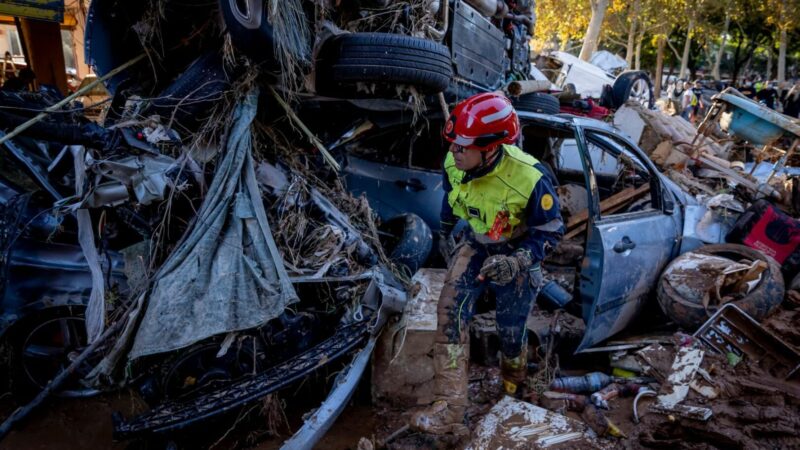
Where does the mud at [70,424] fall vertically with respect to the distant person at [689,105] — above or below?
Result: below

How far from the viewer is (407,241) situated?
3.93m

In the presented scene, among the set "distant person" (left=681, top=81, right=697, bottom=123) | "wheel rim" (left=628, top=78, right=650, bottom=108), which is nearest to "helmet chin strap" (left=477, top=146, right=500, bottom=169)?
"wheel rim" (left=628, top=78, right=650, bottom=108)

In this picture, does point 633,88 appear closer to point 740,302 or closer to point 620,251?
point 740,302

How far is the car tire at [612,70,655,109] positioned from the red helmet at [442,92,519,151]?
29.6ft

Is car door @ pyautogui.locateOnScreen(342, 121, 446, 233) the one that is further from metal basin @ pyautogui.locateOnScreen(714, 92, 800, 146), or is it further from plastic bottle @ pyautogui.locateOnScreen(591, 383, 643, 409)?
metal basin @ pyautogui.locateOnScreen(714, 92, 800, 146)

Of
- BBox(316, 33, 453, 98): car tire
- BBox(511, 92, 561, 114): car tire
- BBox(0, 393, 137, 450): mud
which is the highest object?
BBox(316, 33, 453, 98): car tire

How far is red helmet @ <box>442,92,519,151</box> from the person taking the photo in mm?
2758

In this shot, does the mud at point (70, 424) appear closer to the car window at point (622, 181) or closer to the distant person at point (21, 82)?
the car window at point (622, 181)

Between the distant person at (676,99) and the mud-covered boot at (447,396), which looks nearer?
the mud-covered boot at (447,396)

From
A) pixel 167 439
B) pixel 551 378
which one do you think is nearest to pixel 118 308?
pixel 167 439

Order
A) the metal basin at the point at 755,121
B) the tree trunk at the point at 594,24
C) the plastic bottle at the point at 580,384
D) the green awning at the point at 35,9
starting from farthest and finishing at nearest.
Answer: the tree trunk at the point at 594,24 → the metal basin at the point at 755,121 → the green awning at the point at 35,9 → the plastic bottle at the point at 580,384

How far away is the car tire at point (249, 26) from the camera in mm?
2977

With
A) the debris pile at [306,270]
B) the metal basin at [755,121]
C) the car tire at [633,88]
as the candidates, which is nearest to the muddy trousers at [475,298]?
the debris pile at [306,270]

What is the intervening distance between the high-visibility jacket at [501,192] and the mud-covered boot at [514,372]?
848mm
